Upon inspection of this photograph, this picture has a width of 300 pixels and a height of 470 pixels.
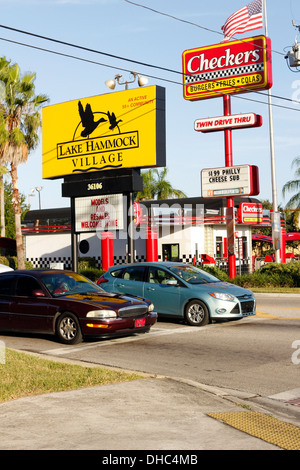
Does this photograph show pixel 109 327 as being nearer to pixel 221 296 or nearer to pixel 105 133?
pixel 221 296

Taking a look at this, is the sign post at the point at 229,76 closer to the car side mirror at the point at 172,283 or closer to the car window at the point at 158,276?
the car window at the point at 158,276

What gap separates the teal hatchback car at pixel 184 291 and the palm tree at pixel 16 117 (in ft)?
64.1

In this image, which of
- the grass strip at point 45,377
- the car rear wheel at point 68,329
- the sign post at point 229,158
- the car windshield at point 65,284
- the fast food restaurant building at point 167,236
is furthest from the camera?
the fast food restaurant building at point 167,236

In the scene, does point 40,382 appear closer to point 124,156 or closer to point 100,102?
point 124,156

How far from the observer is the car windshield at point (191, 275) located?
15.2 meters

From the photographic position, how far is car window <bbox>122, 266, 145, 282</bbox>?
1586 centimetres

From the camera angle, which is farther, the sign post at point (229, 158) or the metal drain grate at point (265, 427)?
the sign post at point (229, 158)

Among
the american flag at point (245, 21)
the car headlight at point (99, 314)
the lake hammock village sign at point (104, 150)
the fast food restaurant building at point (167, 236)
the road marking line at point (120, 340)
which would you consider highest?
the american flag at point (245, 21)

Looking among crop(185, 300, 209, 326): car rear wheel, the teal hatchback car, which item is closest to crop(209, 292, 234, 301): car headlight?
the teal hatchback car

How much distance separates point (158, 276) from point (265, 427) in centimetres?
933

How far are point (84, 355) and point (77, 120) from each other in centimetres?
1864

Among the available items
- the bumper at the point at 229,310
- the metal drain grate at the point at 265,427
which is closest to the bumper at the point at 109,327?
the bumper at the point at 229,310

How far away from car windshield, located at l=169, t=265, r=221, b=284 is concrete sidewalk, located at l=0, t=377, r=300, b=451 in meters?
6.86

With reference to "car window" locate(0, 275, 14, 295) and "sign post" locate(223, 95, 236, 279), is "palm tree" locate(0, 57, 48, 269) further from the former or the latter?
"car window" locate(0, 275, 14, 295)
